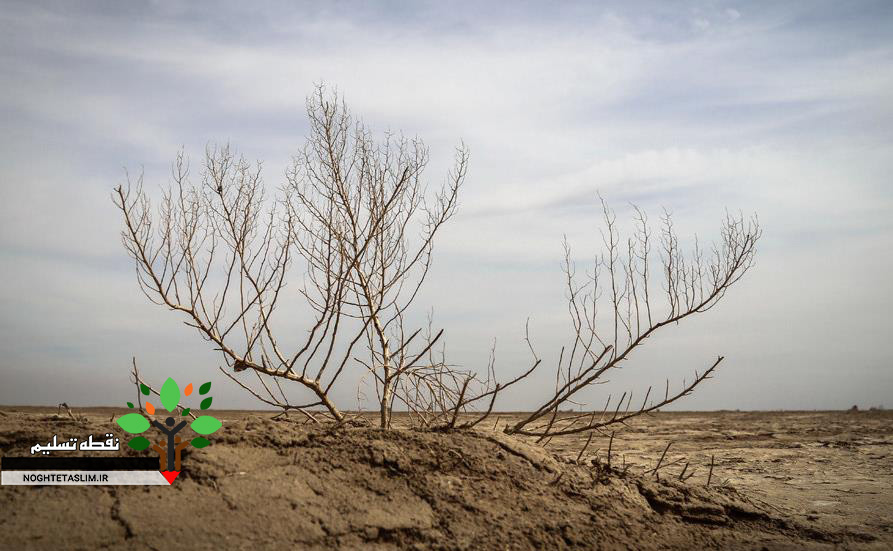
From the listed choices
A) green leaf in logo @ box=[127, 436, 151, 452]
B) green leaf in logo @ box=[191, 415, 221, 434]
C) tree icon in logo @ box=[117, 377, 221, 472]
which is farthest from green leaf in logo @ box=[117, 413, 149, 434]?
green leaf in logo @ box=[191, 415, 221, 434]

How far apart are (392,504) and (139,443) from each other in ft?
5.16

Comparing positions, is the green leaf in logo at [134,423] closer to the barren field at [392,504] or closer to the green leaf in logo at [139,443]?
the barren field at [392,504]

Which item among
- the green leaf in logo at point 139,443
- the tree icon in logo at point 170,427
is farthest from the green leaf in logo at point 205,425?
the green leaf in logo at point 139,443

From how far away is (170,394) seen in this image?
→ 4.61m

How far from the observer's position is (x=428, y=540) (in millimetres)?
3730

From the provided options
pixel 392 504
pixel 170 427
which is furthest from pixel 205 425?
pixel 392 504

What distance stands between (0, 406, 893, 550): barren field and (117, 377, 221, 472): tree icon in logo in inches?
3.3

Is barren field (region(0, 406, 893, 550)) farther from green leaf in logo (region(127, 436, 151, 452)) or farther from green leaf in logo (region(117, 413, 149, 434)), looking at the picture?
green leaf in logo (region(127, 436, 151, 452))

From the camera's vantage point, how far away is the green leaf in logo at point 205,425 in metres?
4.16

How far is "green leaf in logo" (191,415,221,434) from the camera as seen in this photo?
4160 mm

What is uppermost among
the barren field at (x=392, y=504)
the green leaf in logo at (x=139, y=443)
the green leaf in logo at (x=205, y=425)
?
the green leaf in logo at (x=205, y=425)

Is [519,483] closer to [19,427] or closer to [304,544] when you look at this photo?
[304,544]

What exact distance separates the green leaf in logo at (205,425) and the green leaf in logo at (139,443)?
296 millimetres

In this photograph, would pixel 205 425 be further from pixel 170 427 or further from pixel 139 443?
pixel 139 443
